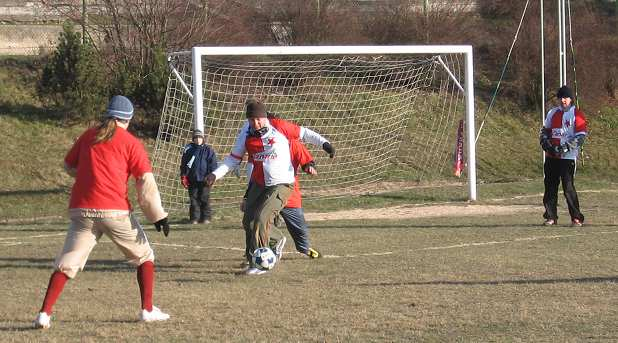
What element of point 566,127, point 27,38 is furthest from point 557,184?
point 27,38

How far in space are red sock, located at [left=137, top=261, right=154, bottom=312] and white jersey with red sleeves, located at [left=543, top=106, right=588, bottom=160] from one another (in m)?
8.14

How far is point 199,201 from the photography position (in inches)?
671

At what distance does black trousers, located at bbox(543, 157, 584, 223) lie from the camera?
14812 millimetres

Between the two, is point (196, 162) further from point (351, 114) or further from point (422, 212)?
point (351, 114)

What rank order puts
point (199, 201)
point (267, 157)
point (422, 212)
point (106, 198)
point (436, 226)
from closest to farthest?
1. point (106, 198)
2. point (267, 157)
3. point (436, 226)
4. point (199, 201)
5. point (422, 212)

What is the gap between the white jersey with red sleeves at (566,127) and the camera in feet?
47.9

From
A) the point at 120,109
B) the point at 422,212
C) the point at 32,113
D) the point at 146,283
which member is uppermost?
the point at 120,109

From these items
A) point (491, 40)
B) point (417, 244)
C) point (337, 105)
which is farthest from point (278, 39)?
point (417, 244)

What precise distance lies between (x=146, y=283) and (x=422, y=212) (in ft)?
34.8

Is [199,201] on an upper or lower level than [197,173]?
lower

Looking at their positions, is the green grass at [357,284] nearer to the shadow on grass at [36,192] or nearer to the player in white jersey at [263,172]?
the player in white jersey at [263,172]

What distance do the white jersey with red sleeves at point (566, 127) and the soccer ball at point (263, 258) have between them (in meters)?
5.79

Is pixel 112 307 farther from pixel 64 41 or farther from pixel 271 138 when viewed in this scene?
pixel 64 41

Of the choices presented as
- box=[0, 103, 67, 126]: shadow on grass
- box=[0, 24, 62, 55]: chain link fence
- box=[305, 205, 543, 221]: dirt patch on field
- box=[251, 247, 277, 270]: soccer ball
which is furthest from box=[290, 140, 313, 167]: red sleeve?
box=[0, 24, 62, 55]: chain link fence
